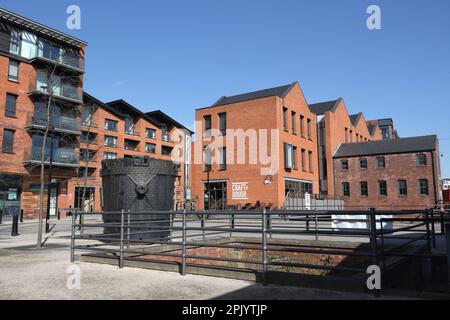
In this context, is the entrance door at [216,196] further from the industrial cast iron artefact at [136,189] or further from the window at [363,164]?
the industrial cast iron artefact at [136,189]

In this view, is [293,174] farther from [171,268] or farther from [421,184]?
[171,268]

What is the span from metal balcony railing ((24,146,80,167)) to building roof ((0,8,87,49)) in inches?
433

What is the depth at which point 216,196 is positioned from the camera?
1693 inches

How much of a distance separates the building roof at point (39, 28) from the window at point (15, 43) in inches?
35.1

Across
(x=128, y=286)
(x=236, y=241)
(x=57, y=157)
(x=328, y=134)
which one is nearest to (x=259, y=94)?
(x=328, y=134)

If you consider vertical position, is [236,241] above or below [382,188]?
below

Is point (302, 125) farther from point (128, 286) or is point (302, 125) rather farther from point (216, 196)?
point (128, 286)

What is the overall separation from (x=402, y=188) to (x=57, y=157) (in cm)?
3692

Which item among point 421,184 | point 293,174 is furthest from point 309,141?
point 421,184

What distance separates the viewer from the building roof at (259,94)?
42.7 meters

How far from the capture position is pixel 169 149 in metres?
66.2

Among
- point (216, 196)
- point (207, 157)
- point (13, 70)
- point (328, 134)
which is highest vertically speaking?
point (13, 70)

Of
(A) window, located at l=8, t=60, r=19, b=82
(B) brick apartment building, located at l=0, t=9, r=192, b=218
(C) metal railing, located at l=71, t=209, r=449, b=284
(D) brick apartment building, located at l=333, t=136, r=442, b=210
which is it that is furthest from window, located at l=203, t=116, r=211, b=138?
(C) metal railing, located at l=71, t=209, r=449, b=284
